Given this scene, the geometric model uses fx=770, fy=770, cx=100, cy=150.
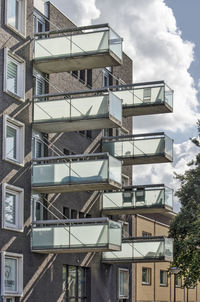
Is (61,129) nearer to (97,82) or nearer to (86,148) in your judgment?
(86,148)

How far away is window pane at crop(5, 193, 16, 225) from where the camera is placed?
1141 inches

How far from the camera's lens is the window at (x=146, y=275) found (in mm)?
47122

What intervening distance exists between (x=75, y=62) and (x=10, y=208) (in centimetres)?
669

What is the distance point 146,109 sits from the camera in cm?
3631

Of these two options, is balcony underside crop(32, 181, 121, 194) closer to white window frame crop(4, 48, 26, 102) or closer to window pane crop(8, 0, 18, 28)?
white window frame crop(4, 48, 26, 102)

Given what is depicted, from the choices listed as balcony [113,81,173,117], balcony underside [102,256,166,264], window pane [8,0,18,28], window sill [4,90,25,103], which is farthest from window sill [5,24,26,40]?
balcony underside [102,256,166,264]

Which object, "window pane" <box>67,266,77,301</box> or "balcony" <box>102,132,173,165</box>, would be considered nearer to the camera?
"window pane" <box>67,266,77,301</box>

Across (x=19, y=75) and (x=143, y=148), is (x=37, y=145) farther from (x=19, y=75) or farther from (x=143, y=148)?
(x=143, y=148)

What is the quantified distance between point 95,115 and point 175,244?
16.0 metres

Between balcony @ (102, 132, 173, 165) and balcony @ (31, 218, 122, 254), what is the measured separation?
718 centimetres

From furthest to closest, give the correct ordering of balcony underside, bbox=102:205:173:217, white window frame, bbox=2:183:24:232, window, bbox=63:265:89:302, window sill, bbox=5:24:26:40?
balcony underside, bbox=102:205:173:217, window, bbox=63:265:89:302, window sill, bbox=5:24:26:40, white window frame, bbox=2:183:24:232

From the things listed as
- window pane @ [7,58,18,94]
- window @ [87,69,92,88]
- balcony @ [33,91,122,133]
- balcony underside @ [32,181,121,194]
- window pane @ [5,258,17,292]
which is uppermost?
window @ [87,69,92,88]

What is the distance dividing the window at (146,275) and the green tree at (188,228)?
9.60ft

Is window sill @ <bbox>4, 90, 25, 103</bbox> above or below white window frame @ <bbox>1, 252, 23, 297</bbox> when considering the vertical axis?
above
